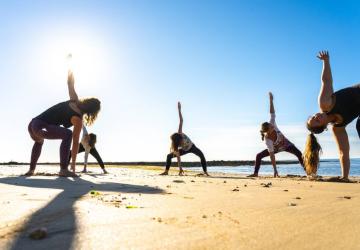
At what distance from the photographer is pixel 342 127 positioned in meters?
6.71

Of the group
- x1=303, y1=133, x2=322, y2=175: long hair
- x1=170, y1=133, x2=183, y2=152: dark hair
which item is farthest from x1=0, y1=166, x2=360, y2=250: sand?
x1=170, y1=133, x2=183, y2=152: dark hair

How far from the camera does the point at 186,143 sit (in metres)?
11.5

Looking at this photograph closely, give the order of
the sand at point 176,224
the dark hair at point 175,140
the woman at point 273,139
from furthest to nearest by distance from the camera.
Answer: the dark hair at point 175,140 → the woman at point 273,139 → the sand at point 176,224

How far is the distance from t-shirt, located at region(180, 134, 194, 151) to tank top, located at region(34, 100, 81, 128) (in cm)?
436

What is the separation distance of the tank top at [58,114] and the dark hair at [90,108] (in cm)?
16

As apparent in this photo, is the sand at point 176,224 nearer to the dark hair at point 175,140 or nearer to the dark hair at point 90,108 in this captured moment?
the dark hair at point 90,108

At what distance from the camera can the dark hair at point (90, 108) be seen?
301 inches

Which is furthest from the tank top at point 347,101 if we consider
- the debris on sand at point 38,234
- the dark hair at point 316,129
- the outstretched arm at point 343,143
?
the debris on sand at point 38,234

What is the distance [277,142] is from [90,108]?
498 cm

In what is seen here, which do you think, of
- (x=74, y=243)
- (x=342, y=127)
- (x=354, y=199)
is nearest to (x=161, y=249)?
(x=74, y=243)

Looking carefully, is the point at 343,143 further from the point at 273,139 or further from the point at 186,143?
the point at 186,143

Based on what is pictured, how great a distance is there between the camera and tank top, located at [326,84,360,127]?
6.11 meters

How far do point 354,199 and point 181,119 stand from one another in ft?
27.0

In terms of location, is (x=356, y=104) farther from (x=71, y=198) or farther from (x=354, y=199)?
(x=71, y=198)
